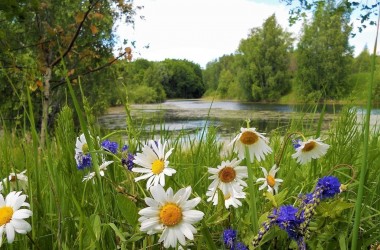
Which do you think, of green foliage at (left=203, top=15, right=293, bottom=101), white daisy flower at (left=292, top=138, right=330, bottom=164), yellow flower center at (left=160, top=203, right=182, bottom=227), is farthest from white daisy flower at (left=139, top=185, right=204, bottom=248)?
green foliage at (left=203, top=15, right=293, bottom=101)

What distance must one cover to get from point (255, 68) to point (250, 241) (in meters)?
44.2

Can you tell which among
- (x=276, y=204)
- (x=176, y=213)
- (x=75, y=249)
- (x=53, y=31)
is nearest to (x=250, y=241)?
(x=276, y=204)

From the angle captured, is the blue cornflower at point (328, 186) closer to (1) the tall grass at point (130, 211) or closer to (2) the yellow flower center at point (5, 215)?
(1) the tall grass at point (130, 211)

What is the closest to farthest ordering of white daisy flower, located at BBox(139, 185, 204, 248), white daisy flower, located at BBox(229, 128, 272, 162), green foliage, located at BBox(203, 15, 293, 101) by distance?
white daisy flower, located at BBox(139, 185, 204, 248), white daisy flower, located at BBox(229, 128, 272, 162), green foliage, located at BBox(203, 15, 293, 101)

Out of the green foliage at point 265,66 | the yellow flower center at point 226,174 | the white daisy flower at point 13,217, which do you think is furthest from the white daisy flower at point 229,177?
the green foliage at point 265,66

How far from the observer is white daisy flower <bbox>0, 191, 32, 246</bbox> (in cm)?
57

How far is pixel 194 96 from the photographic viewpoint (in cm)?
5684

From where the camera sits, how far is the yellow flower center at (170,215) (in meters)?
0.50

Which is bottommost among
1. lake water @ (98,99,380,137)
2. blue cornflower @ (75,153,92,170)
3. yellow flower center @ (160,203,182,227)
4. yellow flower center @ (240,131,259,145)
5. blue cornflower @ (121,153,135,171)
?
lake water @ (98,99,380,137)

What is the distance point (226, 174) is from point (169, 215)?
7.9 inches

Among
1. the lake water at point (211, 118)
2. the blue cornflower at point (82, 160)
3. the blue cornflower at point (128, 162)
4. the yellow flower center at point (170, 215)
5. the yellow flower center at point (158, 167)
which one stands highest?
the yellow flower center at point (158, 167)

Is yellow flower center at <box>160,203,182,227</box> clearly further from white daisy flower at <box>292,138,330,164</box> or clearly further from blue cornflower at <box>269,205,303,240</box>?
white daisy flower at <box>292,138,330,164</box>

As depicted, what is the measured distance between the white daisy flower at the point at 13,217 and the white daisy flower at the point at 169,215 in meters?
0.20

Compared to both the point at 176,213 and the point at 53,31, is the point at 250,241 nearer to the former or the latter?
the point at 176,213
